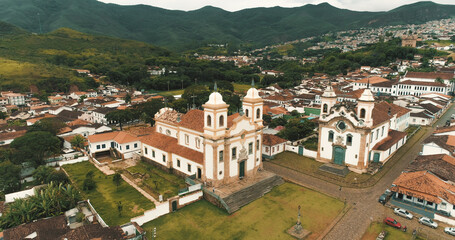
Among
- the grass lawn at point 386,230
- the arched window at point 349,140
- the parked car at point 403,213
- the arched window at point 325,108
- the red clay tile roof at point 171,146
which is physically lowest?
the grass lawn at point 386,230

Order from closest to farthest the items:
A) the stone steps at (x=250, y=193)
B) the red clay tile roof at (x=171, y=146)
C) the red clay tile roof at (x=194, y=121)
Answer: the stone steps at (x=250, y=193)
the red clay tile roof at (x=171, y=146)
the red clay tile roof at (x=194, y=121)

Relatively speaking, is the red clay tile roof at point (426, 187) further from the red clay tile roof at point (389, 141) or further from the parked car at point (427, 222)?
the red clay tile roof at point (389, 141)

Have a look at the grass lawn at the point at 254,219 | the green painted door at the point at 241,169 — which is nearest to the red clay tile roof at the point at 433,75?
the grass lawn at the point at 254,219

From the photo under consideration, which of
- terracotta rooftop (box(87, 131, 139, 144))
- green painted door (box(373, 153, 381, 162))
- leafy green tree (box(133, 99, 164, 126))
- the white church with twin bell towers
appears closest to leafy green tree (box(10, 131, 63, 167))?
terracotta rooftop (box(87, 131, 139, 144))

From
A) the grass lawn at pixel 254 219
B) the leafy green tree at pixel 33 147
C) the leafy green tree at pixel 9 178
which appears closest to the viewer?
the grass lawn at pixel 254 219

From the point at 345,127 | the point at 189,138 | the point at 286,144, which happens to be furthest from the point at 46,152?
the point at 345,127

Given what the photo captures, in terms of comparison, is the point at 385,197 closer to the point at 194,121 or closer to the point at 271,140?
the point at 271,140
